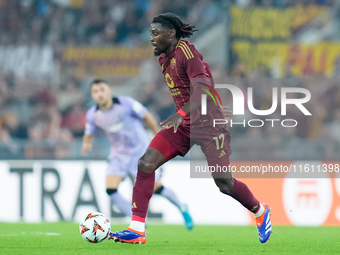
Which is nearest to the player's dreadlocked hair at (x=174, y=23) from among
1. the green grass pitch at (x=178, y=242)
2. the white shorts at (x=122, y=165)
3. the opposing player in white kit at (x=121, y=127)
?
the green grass pitch at (x=178, y=242)

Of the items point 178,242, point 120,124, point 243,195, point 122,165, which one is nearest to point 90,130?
point 120,124

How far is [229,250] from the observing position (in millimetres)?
5996

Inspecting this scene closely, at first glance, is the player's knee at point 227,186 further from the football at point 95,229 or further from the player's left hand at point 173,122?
the football at point 95,229

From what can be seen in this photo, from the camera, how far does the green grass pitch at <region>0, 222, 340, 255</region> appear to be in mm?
5828

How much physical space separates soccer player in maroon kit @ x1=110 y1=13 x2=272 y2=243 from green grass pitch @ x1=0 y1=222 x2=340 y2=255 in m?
0.31

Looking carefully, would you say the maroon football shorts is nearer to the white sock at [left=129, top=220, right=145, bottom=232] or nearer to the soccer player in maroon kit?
the soccer player in maroon kit

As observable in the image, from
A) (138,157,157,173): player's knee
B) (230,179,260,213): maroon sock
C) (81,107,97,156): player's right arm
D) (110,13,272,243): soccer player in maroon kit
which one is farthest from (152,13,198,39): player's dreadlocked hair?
(81,107,97,156): player's right arm

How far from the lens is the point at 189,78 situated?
235 inches

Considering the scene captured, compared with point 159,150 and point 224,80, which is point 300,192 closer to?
point 224,80

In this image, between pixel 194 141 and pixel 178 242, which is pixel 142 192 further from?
pixel 178 242

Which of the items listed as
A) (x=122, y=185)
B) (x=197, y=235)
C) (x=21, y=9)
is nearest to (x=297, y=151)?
(x=122, y=185)

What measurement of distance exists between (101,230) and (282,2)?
1031 cm

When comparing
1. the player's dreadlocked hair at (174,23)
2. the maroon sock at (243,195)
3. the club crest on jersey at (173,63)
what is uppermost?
the player's dreadlocked hair at (174,23)

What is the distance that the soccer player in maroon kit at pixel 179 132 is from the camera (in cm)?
600
